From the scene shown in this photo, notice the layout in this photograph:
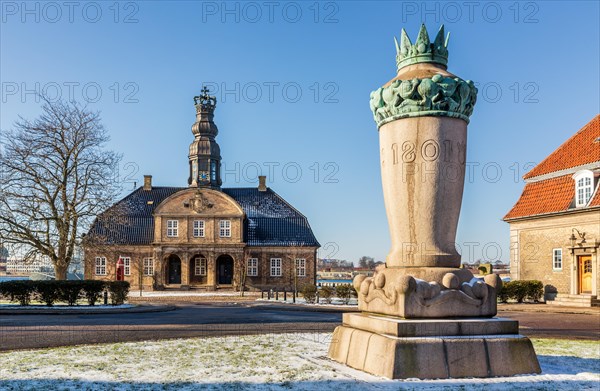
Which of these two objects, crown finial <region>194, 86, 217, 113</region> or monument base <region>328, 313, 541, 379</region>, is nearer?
monument base <region>328, 313, 541, 379</region>

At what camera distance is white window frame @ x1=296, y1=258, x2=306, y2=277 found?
175 feet

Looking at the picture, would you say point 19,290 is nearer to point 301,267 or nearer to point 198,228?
point 198,228

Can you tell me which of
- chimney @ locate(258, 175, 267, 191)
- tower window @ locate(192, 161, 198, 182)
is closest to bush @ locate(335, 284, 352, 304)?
tower window @ locate(192, 161, 198, 182)

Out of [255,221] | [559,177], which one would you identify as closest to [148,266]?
[255,221]

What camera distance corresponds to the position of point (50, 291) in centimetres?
2664

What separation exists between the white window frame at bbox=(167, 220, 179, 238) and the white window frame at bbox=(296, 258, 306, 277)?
36.0 feet

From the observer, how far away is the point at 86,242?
31547mm

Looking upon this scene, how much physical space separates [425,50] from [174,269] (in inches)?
1878

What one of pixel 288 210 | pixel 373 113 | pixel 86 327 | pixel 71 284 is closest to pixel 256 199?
pixel 288 210

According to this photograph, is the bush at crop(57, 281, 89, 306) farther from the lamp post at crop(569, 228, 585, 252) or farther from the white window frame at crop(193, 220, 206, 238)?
the white window frame at crop(193, 220, 206, 238)

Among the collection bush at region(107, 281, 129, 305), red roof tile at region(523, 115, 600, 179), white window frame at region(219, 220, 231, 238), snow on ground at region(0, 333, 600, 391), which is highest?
red roof tile at region(523, 115, 600, 179)

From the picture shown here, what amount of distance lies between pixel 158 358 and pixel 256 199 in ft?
161

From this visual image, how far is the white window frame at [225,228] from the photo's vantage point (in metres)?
52.6

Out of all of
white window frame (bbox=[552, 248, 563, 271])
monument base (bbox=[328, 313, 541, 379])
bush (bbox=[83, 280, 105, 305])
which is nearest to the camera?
monument base (bbox=[328, 313, 541, 379])
